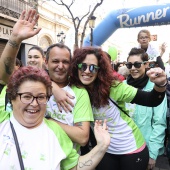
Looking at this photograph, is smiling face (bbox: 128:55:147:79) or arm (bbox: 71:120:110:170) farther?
smiling face (bbox: 128:55:147:79)

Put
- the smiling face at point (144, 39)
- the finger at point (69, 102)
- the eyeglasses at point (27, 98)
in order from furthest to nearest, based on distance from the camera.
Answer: the smiling face at point (144, 39) < the finger at point (69, 102) < the eyeglasses at point (27, 98)

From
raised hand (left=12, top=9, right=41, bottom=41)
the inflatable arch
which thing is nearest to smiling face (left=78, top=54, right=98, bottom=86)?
raised hand (left=12, top=9, right=41, bottom=41)

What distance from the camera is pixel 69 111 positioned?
5.32ft

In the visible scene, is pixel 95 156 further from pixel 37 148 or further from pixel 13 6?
pixel 13 6

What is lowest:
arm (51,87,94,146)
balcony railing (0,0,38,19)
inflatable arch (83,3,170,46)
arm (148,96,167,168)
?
arm (148,96,167,168)

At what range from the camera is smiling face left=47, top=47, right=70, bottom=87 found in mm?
1776

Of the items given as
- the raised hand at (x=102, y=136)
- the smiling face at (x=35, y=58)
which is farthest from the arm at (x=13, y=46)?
the smiling face at (x=35, y=58)

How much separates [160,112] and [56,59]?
1291 mm

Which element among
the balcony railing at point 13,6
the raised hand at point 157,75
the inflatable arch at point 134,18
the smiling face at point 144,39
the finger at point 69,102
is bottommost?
the finger at point 69,102

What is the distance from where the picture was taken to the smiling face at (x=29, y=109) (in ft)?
4.49

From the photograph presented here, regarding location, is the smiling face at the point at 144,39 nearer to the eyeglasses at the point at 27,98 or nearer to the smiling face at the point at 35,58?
the smiling face at the point at 35,58

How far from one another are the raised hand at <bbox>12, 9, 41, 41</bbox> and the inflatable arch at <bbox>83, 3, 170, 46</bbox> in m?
5.96

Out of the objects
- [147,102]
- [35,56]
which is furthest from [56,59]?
[35,56]

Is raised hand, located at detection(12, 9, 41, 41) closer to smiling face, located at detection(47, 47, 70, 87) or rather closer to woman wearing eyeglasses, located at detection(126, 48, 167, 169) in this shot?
smiling face, located at detection(47, 47, 70, 87)
